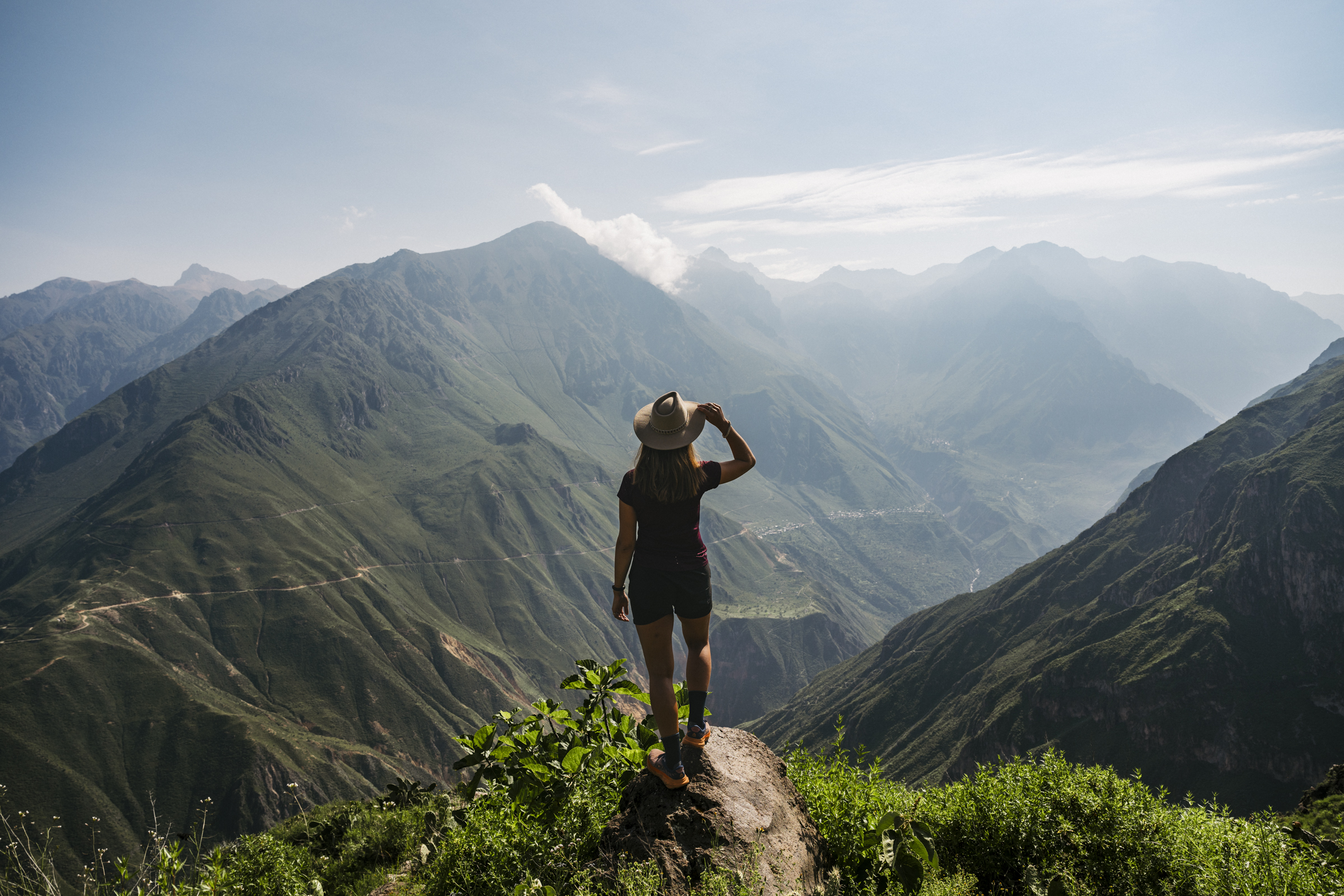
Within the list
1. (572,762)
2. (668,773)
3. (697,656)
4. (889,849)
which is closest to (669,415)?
(697,656)

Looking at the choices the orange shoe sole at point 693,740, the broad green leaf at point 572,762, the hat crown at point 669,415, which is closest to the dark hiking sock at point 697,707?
the orange shoe sole at point 693,740

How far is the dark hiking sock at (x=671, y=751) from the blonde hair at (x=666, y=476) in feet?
9.46

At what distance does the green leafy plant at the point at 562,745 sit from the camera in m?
8.95

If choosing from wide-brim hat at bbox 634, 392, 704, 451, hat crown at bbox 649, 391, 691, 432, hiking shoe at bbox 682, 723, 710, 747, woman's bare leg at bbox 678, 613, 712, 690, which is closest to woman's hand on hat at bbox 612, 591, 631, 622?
woman's bare leg at bbox 678, 613, 712, 690

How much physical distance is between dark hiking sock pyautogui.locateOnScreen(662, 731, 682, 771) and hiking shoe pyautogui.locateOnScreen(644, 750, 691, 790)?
0.12 feet

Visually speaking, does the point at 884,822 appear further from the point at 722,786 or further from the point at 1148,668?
the point at 1148,668

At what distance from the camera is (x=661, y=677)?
8461 millimetres

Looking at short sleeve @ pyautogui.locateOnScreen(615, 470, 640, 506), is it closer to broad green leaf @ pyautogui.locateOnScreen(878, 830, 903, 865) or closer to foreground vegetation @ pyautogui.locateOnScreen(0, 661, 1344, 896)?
foreground vegetation @ pyautogui.locateOnScreen(0, 661, 1344, 896)

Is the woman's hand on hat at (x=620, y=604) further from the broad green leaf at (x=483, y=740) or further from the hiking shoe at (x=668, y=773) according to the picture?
the broad green leaf at (x=483, y=740)

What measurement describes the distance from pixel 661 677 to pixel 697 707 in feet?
2.19

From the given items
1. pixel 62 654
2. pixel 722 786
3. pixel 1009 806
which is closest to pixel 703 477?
pixel 722 786

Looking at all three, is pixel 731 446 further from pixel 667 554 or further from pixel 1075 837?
pixel 1075 837

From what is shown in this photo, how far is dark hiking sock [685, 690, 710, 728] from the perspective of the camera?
8547 millimetres

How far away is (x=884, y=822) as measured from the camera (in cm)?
794
